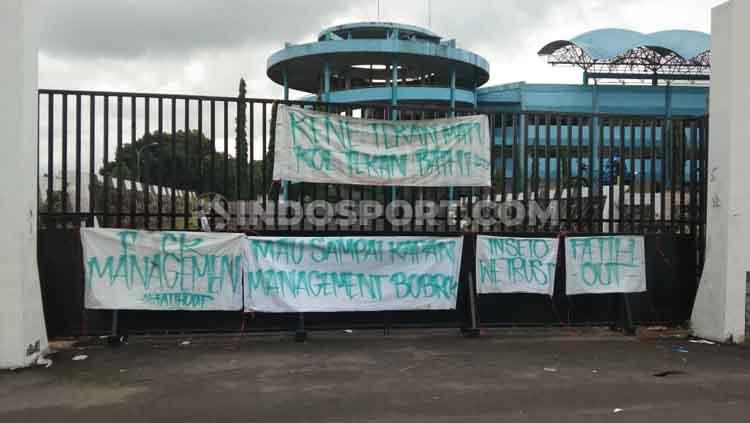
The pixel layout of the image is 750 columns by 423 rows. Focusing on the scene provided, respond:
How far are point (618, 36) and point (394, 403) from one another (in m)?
53.4

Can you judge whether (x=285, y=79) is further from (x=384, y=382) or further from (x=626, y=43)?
(x=384, y=382)

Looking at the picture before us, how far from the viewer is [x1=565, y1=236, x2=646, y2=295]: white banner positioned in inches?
320

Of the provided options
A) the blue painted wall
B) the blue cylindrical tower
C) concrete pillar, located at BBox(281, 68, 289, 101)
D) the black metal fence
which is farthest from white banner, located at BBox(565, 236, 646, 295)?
concrete pillar, located at BBox(281, 68, 289, 101)

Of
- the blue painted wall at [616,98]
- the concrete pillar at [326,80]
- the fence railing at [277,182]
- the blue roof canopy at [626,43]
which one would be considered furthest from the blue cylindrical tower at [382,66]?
the fence railing at [277,182]

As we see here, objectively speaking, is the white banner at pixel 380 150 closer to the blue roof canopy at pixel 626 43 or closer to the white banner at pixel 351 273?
the white banner at pixel 351 273

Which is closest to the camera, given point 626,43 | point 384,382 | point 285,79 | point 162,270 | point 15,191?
point 384,382

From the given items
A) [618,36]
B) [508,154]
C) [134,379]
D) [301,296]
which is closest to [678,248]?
[508,154]

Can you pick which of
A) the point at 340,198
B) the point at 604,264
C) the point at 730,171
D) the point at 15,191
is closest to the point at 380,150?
the point at 340,198

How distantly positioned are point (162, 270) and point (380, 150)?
3089 millimetres

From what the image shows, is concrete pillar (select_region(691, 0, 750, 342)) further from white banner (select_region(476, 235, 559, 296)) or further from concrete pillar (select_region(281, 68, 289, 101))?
concrete pillar (select_region(281, 68, 289, 101))

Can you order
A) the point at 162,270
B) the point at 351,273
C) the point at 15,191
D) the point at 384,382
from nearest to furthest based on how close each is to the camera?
the point at 384,382, the point at 15,191, the point at 162,270, the point at 351,273

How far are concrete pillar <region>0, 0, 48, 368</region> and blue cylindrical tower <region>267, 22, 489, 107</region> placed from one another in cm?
4198

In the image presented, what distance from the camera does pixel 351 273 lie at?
7.64 m

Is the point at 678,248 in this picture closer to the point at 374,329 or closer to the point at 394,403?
the point at 374,329
